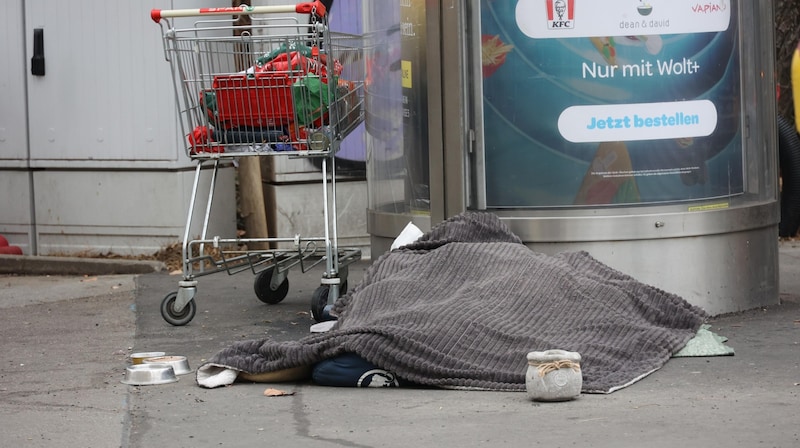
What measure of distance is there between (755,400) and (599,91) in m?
2.18

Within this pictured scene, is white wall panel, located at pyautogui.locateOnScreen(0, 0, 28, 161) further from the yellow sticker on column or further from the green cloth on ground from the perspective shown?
the green cloth on ground

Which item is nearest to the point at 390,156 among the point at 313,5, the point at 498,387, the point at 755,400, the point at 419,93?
the point at 419,93

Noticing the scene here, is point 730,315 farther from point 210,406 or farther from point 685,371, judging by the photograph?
point 210,406

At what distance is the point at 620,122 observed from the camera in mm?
6605

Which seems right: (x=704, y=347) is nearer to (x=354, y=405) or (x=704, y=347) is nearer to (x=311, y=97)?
(x=354, y=405)

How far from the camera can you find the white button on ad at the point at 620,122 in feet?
21.7

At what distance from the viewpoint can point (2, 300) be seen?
8.24m

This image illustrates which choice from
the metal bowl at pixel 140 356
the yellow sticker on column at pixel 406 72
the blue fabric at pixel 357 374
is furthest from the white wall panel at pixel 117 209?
the blue fabric at pixel 357 374

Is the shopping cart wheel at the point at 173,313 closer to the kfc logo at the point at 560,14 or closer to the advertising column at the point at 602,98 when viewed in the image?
the advertising column at the point at 602,98

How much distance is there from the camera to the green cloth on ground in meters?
5.83

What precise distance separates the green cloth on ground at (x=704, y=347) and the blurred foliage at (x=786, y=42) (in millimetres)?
5284

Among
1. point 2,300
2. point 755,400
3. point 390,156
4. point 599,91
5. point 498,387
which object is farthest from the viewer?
point 2,300

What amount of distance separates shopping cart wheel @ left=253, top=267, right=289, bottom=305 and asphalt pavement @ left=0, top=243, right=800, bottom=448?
2.58ft

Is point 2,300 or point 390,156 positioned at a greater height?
point 390,156
